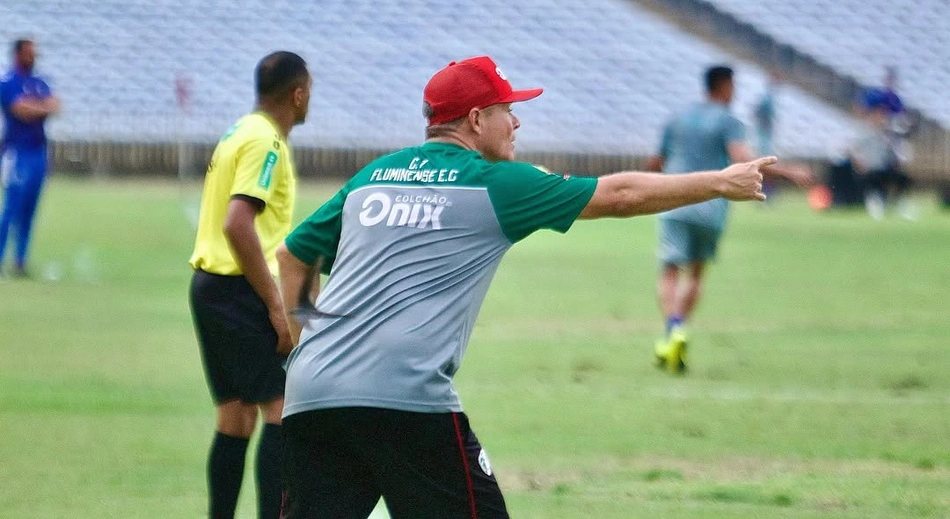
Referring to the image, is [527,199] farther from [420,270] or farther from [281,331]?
[281,331]

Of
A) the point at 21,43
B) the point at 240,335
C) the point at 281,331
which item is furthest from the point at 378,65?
the point at 281,331

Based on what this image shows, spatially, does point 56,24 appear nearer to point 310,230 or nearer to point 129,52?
point 129,52

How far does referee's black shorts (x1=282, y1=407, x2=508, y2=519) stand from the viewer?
15.6 ft

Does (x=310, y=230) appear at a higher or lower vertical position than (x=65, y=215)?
higher

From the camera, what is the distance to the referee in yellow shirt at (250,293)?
652cm

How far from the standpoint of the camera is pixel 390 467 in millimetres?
4777

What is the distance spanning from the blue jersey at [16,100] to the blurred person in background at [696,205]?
315 inches

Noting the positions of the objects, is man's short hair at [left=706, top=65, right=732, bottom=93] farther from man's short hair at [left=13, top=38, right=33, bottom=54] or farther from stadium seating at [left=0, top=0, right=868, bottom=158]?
stadium seating at [left=0, top=0, right=868, bottom=158]

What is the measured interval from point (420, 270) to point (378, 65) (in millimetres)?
39349

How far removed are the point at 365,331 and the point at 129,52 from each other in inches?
1561

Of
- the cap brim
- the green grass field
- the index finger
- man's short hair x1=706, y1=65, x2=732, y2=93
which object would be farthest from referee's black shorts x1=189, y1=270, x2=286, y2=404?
man's short hair x1=706, y1=65, x2=732, y2=93

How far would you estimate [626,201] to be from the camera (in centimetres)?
491

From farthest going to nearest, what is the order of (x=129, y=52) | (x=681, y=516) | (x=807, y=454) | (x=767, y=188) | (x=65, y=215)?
(x=129, y=52) → (x=767, y=188) → (x=65, y=215) → (x=807, y=454) → (x=681, y=516)

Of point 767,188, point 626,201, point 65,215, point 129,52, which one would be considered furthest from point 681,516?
point 129,52
